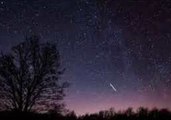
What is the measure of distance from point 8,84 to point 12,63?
1686mm

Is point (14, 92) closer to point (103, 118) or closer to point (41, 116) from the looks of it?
point (41, 116)

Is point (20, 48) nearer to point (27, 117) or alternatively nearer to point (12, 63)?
point (12, 63)

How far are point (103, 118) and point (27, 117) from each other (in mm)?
4170

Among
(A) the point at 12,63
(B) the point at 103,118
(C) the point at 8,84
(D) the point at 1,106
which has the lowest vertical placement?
(B) the point at 103,118

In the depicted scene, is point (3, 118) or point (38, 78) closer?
point (3, 118)

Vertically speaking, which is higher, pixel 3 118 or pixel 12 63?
pixel 12 63

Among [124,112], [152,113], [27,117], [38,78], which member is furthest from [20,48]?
[152,113]

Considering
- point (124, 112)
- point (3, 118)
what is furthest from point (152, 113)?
point (3, 118)

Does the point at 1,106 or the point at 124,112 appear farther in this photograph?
the point at 1,106

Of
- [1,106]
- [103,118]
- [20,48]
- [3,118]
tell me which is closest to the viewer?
[103,118]

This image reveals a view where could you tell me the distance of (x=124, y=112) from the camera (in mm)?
13977

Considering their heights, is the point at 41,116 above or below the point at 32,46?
below

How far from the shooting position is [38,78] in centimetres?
2533

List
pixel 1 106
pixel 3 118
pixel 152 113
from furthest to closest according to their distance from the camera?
pixel 1 106 < pixel 3 118 < pixel 152 113
